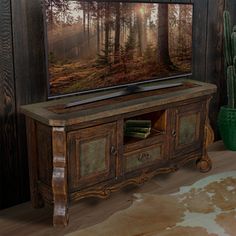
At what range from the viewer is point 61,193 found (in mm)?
2455

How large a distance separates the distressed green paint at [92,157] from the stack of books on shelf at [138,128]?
33 centimetres

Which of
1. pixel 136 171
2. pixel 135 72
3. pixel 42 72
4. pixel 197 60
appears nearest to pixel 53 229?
pixel 136 171

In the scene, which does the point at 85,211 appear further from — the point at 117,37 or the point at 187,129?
the point at 117,37

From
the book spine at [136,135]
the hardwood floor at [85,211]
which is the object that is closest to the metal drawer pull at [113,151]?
the book spine at [136,135]

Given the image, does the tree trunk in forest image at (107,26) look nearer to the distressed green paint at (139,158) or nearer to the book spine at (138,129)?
the book spine at (138,129)

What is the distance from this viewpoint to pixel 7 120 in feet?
8.70

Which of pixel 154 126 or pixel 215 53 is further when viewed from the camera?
pixel 215 53

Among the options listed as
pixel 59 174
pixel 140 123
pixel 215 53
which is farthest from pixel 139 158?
pixel 215 53

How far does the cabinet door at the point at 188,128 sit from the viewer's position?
9.90 feet

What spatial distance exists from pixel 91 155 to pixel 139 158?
0.40 m

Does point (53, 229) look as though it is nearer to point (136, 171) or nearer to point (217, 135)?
point (136, 171)

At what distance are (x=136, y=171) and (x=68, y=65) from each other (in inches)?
31.7

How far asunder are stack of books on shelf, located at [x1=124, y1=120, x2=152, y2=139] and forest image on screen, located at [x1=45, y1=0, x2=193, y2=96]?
284 mm

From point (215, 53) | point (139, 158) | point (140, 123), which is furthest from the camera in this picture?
point (215, 53)
